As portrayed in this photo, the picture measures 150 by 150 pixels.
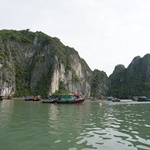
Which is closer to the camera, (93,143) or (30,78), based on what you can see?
(93,143)

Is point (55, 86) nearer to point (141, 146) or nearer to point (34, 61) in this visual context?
point (34, 61)

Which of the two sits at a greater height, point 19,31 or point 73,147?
point 19,31

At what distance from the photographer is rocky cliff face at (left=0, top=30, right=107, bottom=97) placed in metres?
150

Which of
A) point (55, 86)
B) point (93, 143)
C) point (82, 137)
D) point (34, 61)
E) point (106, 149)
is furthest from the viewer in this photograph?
point (34, 61)

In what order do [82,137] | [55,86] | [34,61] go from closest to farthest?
[82,137] → [55,86] → [34,61]

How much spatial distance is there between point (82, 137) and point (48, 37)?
165 meters

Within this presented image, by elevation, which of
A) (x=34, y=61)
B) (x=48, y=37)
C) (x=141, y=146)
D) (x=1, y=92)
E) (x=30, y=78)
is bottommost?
(x=141, y=146)

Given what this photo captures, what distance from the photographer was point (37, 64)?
160875mm

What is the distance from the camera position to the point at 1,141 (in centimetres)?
1391

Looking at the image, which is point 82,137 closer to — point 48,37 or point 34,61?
point 34,61

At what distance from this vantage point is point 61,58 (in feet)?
546

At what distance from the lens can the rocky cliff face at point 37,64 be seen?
150250 mm

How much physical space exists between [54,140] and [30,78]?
488 feet

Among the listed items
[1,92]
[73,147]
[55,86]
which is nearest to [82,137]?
[73,147]
